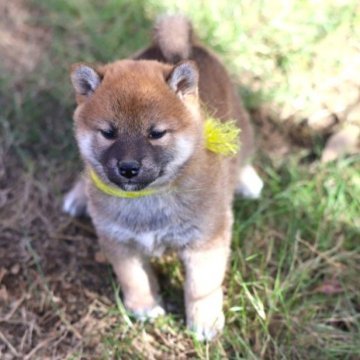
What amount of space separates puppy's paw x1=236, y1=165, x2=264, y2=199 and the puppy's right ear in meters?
1.28

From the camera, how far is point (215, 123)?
9.63ft

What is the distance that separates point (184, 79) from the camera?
272cm

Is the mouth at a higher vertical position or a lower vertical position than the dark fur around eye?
lower

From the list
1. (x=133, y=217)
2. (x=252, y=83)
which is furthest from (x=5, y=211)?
(x=252, y=83)

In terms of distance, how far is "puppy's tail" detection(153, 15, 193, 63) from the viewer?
3.28m

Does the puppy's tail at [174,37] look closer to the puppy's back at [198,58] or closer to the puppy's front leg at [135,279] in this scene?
the puppy's back at [198,58]

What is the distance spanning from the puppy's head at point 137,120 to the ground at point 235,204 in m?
0.91

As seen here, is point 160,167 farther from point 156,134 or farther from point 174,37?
point 174,37

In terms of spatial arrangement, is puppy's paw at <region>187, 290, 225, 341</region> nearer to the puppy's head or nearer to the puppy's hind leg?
the puppy's head

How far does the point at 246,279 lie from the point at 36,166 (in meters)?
1.48

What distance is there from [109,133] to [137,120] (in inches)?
5.5

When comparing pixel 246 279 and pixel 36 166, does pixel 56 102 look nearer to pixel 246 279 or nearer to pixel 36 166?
pixel 36 166

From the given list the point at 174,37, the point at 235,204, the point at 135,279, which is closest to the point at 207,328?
the point at 135,279

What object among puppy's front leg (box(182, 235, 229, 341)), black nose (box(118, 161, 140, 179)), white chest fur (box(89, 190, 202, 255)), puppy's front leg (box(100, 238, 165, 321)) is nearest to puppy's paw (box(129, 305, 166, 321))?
puppy's front leg (box(100, 238, 165, 321))
